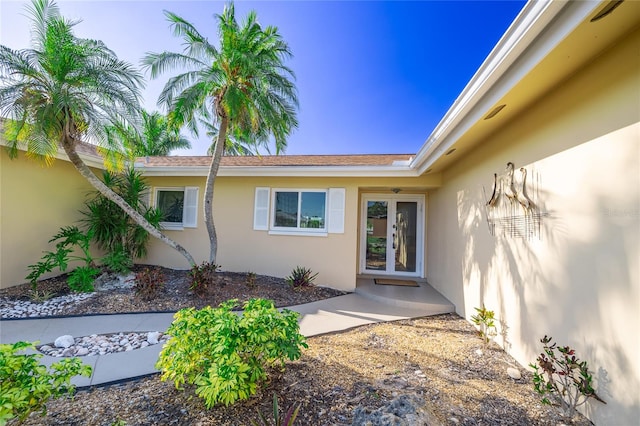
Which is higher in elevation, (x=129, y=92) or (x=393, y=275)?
(x=129, y=92)

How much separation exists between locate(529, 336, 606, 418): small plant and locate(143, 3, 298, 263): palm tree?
22.0 ft

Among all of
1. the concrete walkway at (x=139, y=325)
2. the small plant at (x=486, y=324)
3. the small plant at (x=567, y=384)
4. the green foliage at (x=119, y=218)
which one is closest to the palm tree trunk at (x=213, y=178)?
the green foliage at (x=119, y=218)

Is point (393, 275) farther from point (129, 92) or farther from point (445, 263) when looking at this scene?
point (129, 92)

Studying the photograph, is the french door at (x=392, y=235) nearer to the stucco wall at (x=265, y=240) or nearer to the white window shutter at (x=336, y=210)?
the stucco wall at (x=265, y=240)

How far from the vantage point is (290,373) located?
3.00m

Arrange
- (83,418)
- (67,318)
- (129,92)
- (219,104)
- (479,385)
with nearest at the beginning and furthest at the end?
(83,418), (479,385), (67,318), (129,92), (219,104)

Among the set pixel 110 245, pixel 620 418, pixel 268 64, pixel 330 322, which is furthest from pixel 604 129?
pixel 110 245

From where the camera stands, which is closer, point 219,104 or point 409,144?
point 219,104

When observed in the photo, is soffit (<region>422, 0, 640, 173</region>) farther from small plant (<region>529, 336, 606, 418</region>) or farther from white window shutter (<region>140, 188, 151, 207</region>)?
white window shutter (<region>140, 188, 151, 207</region>)

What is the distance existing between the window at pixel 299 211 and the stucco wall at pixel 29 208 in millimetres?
5238

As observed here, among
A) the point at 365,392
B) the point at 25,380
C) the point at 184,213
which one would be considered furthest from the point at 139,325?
the point at 184,213

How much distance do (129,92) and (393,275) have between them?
904 centimetres

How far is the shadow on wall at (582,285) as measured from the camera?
2162 millimetres

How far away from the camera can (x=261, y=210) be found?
8.04m
